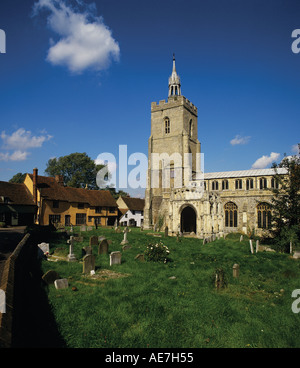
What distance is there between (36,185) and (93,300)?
A: 30247 mm

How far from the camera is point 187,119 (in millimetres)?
42344

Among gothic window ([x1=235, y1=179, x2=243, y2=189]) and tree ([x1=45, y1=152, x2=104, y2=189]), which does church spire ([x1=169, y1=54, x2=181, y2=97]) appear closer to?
gothic window ([x1=235, y1=179, x2=243, y2=189])

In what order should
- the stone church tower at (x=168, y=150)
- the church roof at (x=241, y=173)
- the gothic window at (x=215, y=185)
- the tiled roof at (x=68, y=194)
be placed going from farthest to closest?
the gothic window at (x=215, y=185) < the stone church tower at (x=168, y=150) < the church roof at (x=241, y=173) < the tiled roof at (x=68, y=194)

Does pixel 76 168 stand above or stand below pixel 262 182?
above

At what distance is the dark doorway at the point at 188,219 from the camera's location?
36.1 m

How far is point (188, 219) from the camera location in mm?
36281

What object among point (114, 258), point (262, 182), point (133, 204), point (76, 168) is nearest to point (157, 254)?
point (114, 258)

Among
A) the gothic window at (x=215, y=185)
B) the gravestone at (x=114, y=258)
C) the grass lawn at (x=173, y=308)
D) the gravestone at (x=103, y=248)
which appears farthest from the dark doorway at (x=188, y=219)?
the gravestone at (x=114, y=258)

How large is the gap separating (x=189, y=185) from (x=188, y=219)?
5.01 metres

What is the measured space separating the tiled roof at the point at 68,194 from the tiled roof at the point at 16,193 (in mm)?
1896

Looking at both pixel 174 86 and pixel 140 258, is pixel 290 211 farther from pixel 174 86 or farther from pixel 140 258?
pixel 174 86

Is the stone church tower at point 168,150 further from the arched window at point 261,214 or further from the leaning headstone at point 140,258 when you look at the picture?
the leaning headstone at point 140,258
